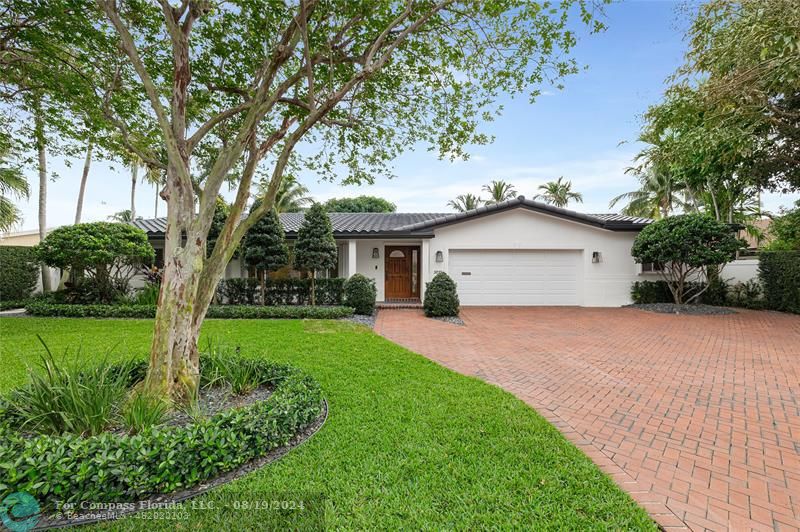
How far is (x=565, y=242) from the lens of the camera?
13469mm

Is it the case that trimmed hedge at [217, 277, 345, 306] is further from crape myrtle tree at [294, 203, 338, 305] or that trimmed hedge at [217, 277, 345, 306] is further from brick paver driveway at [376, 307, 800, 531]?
brick paver driveway at [376, 307, 800, 531]

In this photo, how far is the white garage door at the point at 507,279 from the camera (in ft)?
44.6

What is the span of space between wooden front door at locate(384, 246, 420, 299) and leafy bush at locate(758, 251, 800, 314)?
484 inches

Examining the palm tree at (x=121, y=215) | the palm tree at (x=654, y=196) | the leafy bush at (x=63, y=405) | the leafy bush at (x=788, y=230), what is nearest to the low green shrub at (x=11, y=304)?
the leafy bush at (x=63, y=405)

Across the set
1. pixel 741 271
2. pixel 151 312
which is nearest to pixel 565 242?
pixel 741 271

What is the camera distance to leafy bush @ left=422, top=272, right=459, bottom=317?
10.9m

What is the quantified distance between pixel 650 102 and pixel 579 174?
793cm

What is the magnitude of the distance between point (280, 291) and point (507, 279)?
880 cm

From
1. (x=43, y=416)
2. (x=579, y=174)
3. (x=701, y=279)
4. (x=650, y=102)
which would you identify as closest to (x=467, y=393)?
→ (x=43, y=416)

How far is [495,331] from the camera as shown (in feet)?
29.2

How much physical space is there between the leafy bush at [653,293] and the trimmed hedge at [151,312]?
36.7 ft

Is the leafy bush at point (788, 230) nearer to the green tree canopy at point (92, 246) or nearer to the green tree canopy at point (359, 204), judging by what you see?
the green tree canopy at point (92, 246)

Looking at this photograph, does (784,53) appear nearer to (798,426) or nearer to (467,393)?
(798,426)

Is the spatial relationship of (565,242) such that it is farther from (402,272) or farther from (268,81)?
(268,81)
